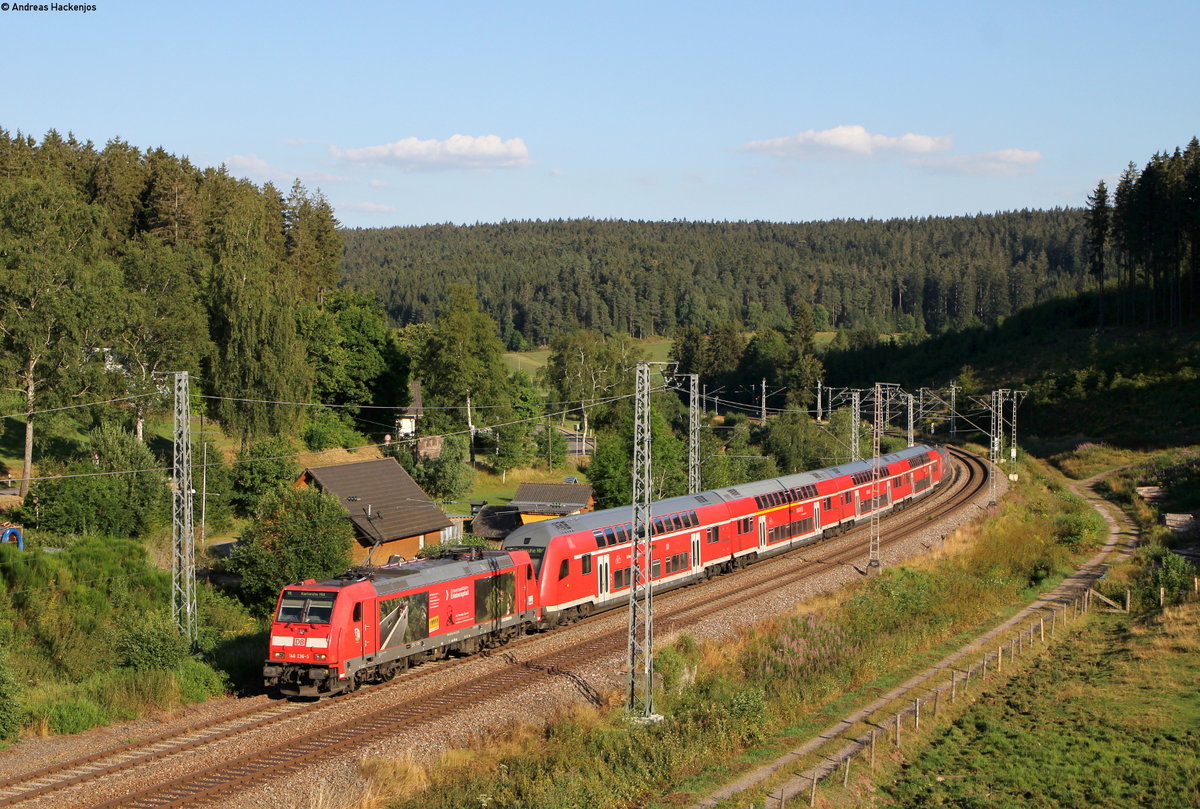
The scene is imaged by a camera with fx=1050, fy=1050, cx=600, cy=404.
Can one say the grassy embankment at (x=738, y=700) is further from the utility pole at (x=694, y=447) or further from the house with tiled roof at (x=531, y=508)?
the house with tiled roof at (x=531, y=508)

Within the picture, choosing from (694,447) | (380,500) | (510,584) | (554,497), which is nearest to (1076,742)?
(510,584)

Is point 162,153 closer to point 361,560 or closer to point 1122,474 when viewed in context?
point 361,560

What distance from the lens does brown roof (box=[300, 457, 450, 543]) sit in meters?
45.6

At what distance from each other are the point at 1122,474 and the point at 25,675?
230ft

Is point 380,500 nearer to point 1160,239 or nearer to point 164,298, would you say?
point 164,298

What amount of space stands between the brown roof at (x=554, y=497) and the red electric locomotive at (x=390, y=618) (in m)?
25.2

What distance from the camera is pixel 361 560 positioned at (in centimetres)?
4559

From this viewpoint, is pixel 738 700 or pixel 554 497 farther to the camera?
pixel 554 497

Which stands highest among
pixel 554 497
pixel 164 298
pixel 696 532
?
pixel 164 298

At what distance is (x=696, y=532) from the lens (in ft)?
129

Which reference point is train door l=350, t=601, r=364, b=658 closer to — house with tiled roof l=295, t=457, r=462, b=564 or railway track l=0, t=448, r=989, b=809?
railway track l=0, t=448, r=989, b=809

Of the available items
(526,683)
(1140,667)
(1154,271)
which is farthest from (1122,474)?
(526,683)

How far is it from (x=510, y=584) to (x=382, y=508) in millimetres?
18613

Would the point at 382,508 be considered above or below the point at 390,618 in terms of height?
below
